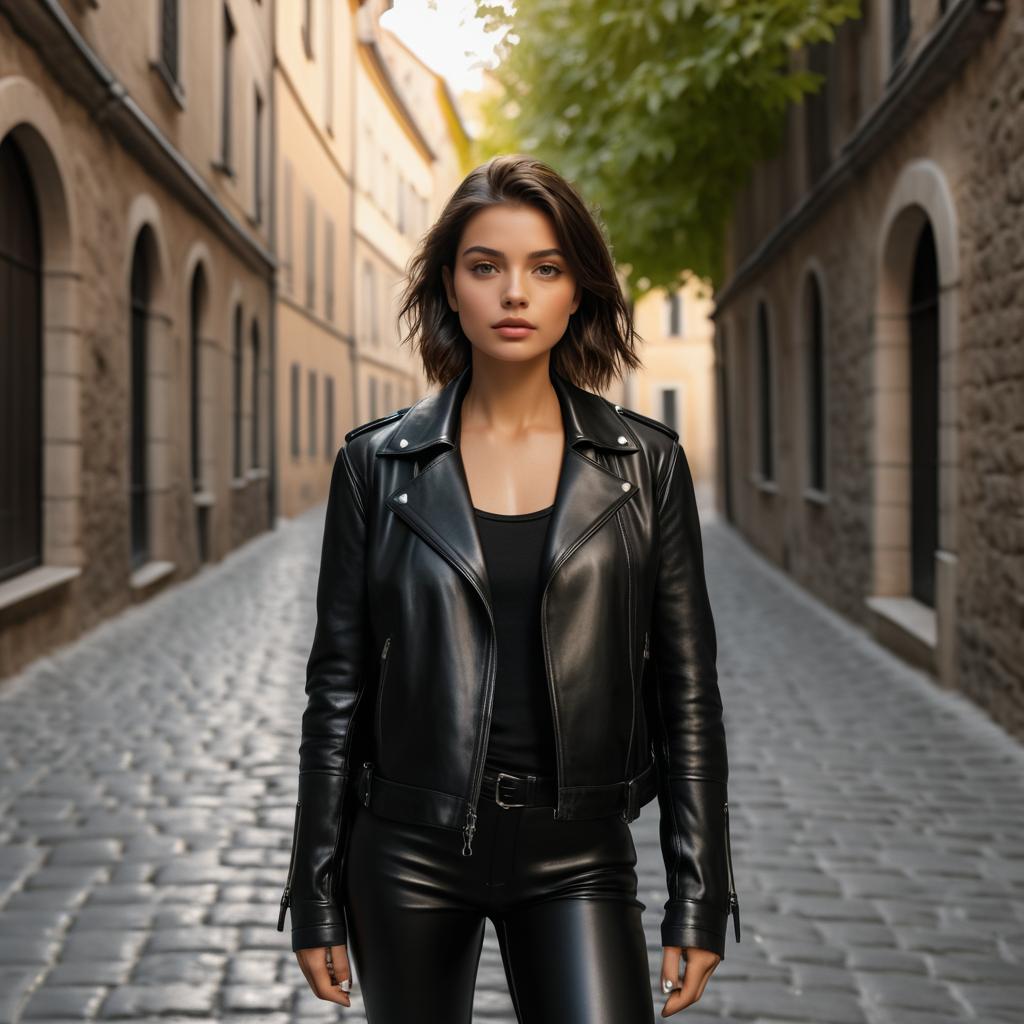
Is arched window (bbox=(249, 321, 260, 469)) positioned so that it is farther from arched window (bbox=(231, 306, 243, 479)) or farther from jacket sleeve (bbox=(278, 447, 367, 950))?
jacket sleeve (bbox=(278, 447, 367, 950))

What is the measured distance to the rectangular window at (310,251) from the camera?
1069 inches

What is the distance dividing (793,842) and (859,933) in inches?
39.6

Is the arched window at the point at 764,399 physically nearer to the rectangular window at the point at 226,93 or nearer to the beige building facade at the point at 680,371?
the rectangular window at the point at 226,93

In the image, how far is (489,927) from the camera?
4.58 meters

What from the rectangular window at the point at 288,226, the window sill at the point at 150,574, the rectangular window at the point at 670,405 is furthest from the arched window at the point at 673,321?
the window sill at the point at 150,574

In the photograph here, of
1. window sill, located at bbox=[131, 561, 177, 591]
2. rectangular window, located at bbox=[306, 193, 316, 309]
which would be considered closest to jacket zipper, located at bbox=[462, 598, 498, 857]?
window sill, located at bbox=[131, 561, 177, 591]

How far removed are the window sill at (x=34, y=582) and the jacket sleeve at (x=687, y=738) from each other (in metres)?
7.17

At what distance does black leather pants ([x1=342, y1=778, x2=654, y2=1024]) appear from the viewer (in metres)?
Answer: 1.97

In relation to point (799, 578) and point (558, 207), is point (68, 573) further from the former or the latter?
point (558, 207)

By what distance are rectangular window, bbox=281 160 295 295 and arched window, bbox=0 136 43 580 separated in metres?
14.0

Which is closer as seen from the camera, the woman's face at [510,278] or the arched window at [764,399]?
the woman's face at [510,278]

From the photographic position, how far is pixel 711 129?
1387cm

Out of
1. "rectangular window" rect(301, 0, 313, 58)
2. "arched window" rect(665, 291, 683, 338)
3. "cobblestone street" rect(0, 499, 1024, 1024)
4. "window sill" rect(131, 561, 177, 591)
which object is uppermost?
"rectangular window" rect(301, 0, 313, 58)

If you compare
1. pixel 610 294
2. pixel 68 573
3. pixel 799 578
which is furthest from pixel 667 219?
pixel 610 294
